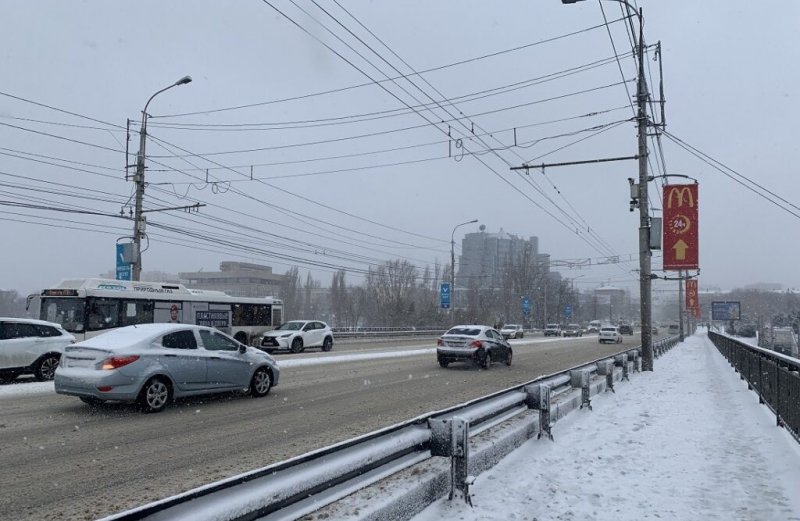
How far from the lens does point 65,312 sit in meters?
21.3

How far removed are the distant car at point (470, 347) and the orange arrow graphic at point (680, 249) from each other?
6.85 m

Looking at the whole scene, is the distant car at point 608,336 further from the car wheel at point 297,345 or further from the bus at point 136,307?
the bus at point 136,307

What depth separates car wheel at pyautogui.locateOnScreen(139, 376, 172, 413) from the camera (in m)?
9.95

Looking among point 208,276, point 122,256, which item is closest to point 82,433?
point 122,256

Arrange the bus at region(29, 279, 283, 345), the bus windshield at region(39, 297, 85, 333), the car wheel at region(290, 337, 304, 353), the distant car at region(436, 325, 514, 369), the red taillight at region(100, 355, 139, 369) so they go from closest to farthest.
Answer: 1. the red taillight at region(100, 355, 139, 369)
2. the distant car at region(436, 325, 514, 369)
3. the bus windshield at region(39, 297, 85, 333)
4. the bus at region(29, 279, 283, 345)
5. the car wheel at region(290, 337, 304, 353)

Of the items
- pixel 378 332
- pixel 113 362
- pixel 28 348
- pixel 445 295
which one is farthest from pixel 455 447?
pixel 378 332

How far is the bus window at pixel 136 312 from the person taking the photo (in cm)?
2283

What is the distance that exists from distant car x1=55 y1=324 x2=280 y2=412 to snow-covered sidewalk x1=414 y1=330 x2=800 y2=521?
20.0ft

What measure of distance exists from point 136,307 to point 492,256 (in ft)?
235

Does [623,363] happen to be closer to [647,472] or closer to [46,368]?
[647,472]

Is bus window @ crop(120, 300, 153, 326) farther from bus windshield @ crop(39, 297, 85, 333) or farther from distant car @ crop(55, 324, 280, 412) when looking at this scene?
distant car @ crop(55, 324, 280, 412)

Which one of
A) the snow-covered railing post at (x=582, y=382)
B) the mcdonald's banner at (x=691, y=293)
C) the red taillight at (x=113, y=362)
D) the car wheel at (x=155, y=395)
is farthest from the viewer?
the mcdonald's banner at (x=691, y=293)

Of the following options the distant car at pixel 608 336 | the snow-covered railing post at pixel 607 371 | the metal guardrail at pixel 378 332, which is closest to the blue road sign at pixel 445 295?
the metal guardrail at pixel 378 332

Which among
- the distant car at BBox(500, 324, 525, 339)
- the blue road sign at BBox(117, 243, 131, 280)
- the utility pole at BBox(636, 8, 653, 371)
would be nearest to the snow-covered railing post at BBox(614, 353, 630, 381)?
the utility pole at BBox(636, 8, 653, 371)
